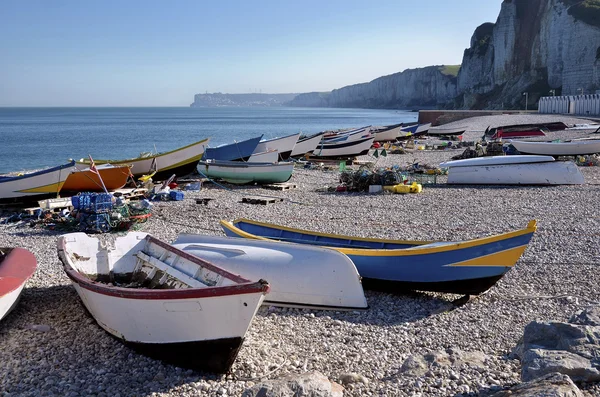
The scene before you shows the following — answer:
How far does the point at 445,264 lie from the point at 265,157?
16.8m

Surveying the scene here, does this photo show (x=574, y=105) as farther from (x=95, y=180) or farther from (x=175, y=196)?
(x=95, y=180)

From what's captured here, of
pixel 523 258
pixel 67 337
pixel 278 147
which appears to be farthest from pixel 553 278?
pixel 278 147

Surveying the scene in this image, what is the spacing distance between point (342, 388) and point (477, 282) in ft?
10.9

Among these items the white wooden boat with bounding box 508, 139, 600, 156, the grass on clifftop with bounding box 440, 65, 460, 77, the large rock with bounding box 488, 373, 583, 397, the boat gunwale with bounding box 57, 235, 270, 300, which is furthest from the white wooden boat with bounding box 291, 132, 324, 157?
the grass on clifftop with bounding box 440, 65, 460, 77

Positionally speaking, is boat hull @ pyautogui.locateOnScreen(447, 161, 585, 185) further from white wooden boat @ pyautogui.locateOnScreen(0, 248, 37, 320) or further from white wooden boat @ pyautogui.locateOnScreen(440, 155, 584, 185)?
white wooden boat @ pyautogui.locateOnScreen(0, 248, 37, 320)

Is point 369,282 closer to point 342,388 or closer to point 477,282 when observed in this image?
point 477,282

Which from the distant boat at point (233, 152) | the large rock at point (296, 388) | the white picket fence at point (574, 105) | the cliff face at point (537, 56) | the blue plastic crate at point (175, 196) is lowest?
the blue plastic crate at point (175, 196)

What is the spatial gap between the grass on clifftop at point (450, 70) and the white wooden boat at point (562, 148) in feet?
553

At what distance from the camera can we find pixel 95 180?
17.8 meters

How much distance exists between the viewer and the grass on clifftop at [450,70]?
188250 mm

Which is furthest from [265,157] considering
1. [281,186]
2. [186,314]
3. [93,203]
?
[186,314]

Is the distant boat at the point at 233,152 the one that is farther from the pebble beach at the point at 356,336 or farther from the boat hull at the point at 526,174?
the pebble beach at the point at 356,336

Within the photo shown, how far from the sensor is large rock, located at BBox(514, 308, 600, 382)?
4.89 m

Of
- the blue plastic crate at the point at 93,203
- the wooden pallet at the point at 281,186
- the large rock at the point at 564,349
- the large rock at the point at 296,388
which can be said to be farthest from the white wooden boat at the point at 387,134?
the large rock at the point at 296,388
